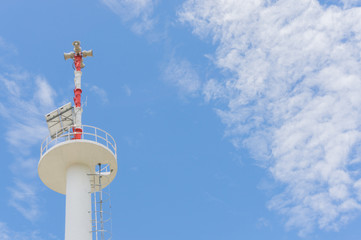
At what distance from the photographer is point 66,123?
25578 millimetres

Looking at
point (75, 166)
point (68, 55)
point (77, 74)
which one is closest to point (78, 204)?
point (75, 166)

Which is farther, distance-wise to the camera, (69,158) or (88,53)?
(88,53)

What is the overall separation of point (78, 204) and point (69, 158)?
2.66 meters

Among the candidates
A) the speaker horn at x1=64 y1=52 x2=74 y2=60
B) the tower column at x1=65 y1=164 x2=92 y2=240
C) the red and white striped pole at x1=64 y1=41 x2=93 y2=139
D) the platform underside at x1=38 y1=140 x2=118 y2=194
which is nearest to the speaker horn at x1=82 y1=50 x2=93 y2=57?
the red and white striped pole at x1=64 y1=41 x2=93 y2=139

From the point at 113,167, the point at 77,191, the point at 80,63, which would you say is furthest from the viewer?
the point at 80,63

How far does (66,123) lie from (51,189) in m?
4.07

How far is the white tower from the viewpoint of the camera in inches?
859

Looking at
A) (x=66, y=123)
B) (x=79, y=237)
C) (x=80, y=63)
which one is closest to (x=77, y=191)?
(x=79, y=237)

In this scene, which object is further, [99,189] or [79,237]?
[99,189]

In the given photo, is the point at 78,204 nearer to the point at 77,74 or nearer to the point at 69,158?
the point at 69,158

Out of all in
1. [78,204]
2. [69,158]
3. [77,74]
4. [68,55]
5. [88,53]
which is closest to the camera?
[78,204]

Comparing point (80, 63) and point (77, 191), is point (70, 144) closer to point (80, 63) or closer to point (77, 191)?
point (77, 191)

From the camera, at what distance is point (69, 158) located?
2309cm

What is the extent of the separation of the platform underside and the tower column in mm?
436
